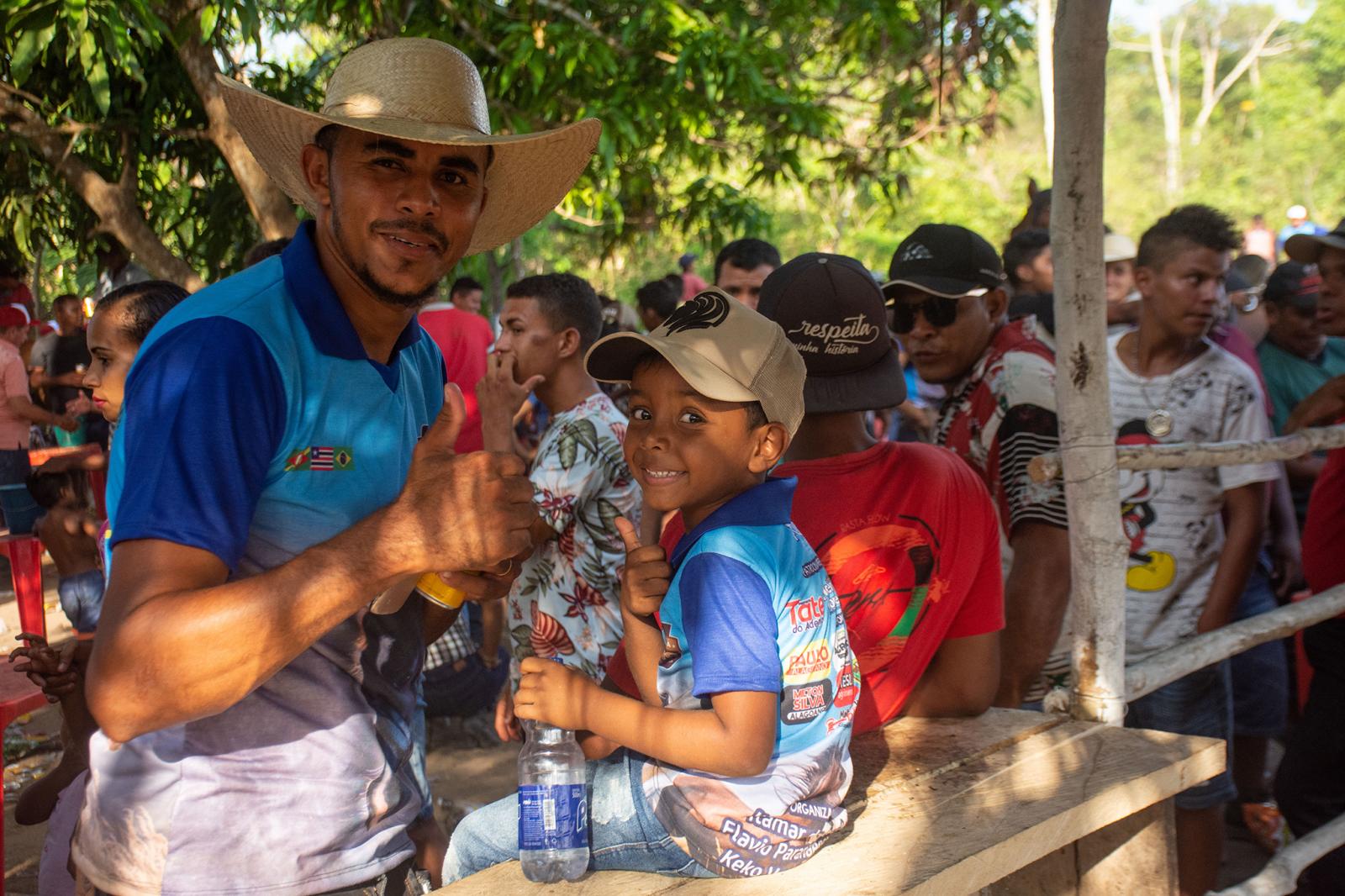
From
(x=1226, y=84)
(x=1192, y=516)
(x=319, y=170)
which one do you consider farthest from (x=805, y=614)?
(x=1226, y=84)

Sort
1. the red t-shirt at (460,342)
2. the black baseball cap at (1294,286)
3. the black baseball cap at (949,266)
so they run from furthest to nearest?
the red t-shirt at (460,342) < the black baseball cap at (1294,286) < the black baseball cap at (949,266)

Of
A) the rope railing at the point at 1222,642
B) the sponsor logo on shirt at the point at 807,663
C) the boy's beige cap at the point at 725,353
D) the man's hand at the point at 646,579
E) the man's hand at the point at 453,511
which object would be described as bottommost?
the rope railing at the point at 1222,642

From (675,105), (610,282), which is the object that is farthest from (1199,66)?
(675,105)

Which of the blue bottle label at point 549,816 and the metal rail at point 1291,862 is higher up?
the blue bottle label at point 549,816

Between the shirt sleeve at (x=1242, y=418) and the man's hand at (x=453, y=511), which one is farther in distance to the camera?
the shirt sleeve at (x=1242, y=418)

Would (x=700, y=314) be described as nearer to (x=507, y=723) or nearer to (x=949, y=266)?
(x=949, y=266)

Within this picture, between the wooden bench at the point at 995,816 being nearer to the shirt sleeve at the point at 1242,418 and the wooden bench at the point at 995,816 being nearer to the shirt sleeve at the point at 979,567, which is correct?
the shirt sleeve at the point at 979,567

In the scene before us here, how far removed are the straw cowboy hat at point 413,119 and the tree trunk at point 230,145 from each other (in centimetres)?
370

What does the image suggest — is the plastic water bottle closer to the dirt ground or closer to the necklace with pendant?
the necklace with pendant

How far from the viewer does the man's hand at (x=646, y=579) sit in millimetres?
2080

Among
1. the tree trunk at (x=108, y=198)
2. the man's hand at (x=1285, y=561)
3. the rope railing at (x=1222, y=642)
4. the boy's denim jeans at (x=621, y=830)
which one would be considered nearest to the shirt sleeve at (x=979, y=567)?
the rope railing at (x=1222, y=642)

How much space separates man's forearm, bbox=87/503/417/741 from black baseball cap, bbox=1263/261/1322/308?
199 inches

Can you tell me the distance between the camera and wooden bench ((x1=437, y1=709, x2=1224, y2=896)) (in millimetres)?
2064

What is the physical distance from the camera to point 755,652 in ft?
6.13
